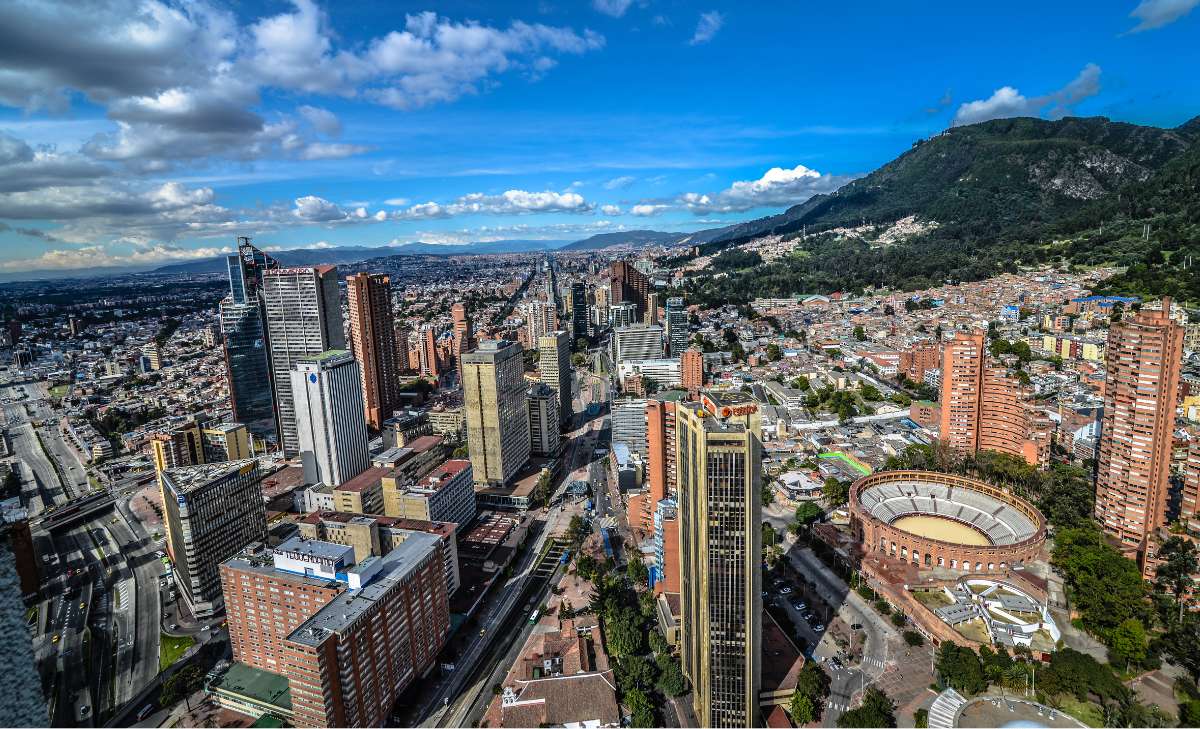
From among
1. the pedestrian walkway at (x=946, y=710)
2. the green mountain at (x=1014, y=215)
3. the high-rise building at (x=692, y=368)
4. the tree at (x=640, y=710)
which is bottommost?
the tree at (x=640, y=710)

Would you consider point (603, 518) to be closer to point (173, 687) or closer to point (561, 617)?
point (561, 617)

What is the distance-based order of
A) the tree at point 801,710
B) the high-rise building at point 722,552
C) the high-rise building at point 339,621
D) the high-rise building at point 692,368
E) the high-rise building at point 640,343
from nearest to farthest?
the high-rise building at point 722,552 → the high-rise building at point 339,621 → the tree at point 801,710 → the high-rise building at point 692,368 → the high-rise building at point 640,343

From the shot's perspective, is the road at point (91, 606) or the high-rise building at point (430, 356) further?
the high-rise building at point (430, 356)

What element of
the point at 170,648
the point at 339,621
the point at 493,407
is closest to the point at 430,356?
the point at 493,407

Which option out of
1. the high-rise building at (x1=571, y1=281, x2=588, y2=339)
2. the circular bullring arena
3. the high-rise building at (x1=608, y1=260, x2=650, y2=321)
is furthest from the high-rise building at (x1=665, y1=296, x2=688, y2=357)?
the circular bullring arena

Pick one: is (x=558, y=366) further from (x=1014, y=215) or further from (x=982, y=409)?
(x=1014, y=215)

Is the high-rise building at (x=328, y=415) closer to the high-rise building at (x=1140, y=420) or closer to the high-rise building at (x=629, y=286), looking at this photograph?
the high-rise building at (x=1140, y=420)

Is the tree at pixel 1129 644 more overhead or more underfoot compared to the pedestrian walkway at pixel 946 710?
more underfoot

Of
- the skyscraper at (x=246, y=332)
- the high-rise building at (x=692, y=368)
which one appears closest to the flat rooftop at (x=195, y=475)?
the skyscraper at (x=246, y=332)
